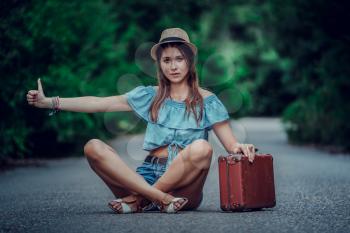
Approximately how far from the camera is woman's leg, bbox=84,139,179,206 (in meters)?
5.77

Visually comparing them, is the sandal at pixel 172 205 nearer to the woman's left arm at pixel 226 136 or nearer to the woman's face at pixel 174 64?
the woman's left arm at pixel 226 136

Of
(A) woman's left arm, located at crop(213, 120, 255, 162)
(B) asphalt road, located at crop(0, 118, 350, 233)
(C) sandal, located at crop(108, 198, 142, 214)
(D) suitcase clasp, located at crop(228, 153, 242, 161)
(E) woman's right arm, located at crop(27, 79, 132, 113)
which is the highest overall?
(E) woman's right arm, located at crop(27, 79, 132, 113)

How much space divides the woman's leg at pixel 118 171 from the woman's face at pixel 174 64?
0.86 m

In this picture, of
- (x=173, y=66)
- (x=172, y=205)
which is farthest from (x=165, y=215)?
(x=173, y=66)

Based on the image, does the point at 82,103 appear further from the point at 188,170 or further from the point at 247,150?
the point at 247,150

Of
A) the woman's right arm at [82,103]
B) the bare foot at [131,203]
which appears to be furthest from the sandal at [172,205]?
the woman's right arm at [82,103]

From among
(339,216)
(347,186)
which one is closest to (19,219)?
(339,216)

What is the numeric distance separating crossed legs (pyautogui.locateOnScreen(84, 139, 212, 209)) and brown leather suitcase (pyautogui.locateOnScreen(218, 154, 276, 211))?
0.17 meters

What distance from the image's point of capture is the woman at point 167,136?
5809 mm

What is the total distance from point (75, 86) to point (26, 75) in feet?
5.93

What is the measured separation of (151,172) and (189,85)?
2.64 feet

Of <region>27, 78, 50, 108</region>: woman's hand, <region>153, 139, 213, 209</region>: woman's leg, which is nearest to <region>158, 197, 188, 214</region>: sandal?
<region>153, 139, 213, 209</region>: woman's leg

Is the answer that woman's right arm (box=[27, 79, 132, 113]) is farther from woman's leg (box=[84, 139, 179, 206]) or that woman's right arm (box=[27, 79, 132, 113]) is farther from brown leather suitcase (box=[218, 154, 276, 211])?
brown leather suitcase (box=[218, 154, 276, 211])

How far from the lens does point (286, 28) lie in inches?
655
